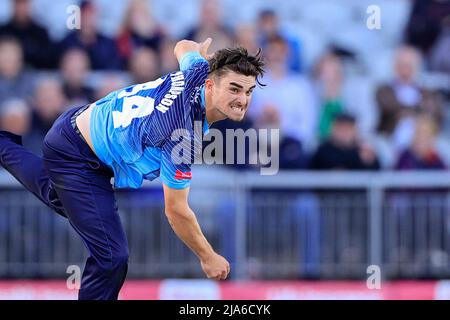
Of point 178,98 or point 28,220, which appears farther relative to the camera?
point 28,220

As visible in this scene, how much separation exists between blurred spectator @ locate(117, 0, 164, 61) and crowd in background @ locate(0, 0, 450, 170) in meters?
0.01

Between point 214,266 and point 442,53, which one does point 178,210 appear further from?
point 442,53

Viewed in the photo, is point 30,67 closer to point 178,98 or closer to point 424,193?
point 424,193

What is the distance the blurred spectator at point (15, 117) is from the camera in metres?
13.2

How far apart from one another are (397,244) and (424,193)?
2.14 ft

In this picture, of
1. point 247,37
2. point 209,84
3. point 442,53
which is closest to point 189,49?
point 209,84

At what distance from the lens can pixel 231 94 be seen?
25.9ft

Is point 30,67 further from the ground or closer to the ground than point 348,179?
further from the ground

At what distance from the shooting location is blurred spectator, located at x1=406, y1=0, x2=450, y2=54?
49.3ft

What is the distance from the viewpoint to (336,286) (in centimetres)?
1224

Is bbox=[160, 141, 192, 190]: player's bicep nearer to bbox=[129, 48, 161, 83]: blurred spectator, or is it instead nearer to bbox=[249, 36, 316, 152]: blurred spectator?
bbox=[249, 36, 316, 152]: blurred spectator

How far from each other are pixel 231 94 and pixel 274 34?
6.46 m

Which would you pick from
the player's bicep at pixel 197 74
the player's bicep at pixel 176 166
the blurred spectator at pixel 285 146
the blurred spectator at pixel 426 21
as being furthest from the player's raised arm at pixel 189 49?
the blurred spectator at pixel 426 21
